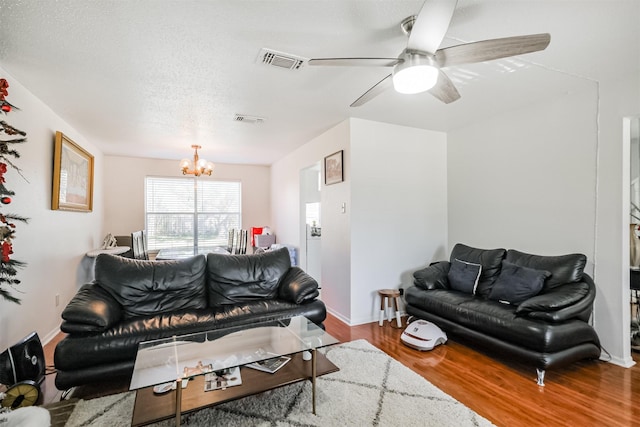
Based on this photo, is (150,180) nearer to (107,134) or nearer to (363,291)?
(107,134)

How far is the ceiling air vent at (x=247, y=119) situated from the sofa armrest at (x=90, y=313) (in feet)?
7.58

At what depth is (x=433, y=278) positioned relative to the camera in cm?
356

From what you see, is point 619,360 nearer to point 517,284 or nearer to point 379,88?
point 517,284

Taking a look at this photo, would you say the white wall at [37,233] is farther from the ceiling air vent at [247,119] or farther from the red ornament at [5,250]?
the ceiling air vent at [247,119]

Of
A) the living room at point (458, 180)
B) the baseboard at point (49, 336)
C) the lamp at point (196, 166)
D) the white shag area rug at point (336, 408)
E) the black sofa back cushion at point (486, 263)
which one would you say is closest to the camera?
the white shag area rug at point (336, 408)

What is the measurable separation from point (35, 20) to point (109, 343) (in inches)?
85.6

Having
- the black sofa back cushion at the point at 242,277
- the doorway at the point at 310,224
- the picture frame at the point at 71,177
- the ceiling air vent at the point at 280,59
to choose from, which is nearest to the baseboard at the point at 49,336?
the picture frame at the point at 71,177

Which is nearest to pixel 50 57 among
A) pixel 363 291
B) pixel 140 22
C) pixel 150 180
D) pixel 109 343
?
pixel 140 22

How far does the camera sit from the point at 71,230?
155 inches

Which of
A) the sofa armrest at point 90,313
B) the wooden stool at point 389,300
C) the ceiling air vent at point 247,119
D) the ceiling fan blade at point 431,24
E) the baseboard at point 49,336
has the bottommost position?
the baseboard at point 49,336

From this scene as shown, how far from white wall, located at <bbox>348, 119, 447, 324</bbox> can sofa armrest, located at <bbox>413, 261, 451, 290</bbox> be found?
0.47 metres

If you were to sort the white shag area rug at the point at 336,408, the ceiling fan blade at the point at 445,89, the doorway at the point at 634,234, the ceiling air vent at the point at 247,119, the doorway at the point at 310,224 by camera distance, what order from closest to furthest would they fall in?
the white shag area rug at the point at 336,408
the ceiling fan blade at the point at 445,89
the doorway at the point at 634,234
the ceiling air vent at the point at 247,119
the doorway at the point at 310,224

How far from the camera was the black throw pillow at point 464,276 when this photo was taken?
333cm

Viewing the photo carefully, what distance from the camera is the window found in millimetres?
6125
